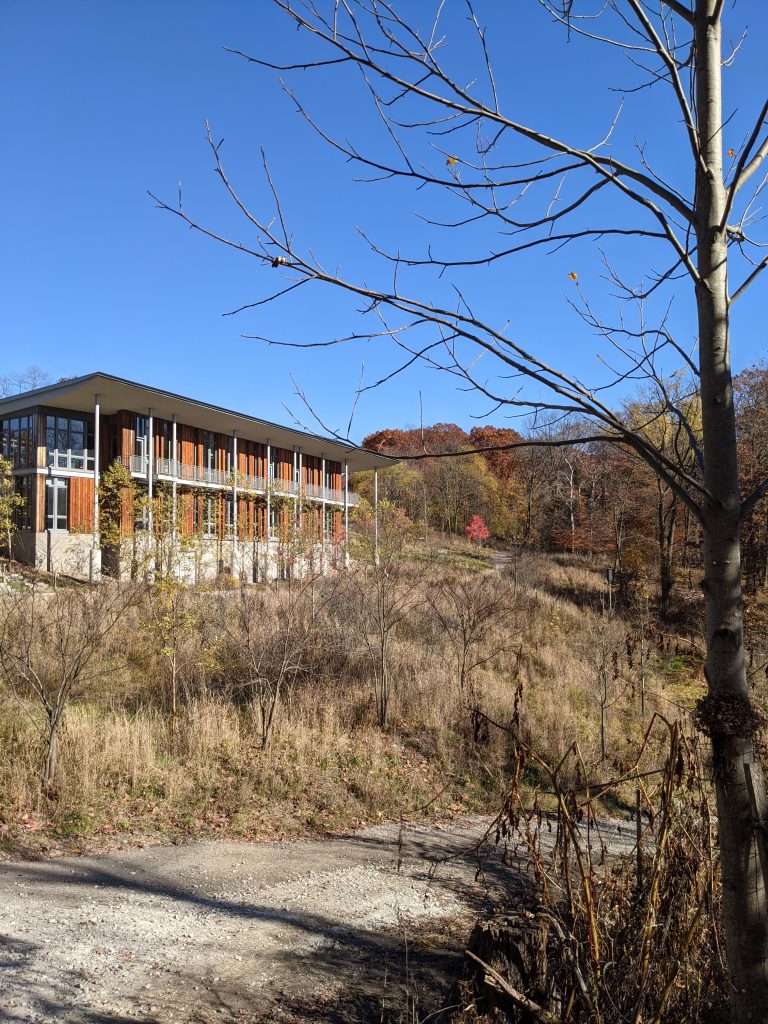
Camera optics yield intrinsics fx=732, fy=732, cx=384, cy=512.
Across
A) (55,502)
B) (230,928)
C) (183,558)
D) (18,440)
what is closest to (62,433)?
(18,440)

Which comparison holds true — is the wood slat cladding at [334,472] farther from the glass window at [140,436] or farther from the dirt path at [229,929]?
the dirt path at [229,929]

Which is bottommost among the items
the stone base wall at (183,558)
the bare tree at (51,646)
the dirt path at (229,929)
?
the dirt path at (229,929)

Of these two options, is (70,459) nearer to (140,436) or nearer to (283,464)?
(140,436)

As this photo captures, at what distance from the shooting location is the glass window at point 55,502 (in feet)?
108

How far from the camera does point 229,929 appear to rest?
19.8 ft

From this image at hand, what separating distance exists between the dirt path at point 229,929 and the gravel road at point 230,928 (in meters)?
0.01

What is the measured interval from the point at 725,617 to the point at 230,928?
5.38 m

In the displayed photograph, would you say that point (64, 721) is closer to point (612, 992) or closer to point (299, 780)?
point (299, 780)

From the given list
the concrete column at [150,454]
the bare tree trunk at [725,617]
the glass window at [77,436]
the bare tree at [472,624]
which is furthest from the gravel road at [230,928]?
the glass window at [77,436]

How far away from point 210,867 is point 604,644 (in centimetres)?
778

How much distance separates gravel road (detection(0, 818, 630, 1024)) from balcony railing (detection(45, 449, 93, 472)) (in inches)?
1123

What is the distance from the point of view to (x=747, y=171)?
2613mm

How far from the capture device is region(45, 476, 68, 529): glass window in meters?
32.8

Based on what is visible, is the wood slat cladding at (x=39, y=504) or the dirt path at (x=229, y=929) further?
the wood slat cladding at (x=39, y=504)
